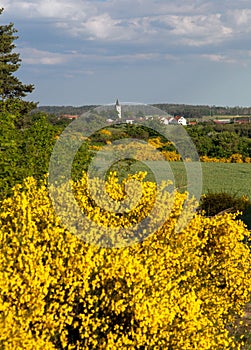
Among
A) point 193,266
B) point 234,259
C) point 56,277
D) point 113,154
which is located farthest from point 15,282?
point 113,154

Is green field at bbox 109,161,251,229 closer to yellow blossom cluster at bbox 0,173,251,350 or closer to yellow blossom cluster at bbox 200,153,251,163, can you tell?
yellow blossom cluster at bbox 200,153,251,163

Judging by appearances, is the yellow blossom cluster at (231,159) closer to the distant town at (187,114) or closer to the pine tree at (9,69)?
the distant town at (187,114)

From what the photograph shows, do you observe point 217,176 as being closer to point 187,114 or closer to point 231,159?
point 231,159

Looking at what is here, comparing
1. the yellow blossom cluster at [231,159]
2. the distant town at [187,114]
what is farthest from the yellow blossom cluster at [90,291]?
the yellow blossom cluster at [231,159]

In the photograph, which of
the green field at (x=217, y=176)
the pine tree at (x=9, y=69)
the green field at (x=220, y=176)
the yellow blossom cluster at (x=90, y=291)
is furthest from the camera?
the pine tree at (x=9, y=69)

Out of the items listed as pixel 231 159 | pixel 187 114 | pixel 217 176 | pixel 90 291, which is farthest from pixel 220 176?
pixel 187 114

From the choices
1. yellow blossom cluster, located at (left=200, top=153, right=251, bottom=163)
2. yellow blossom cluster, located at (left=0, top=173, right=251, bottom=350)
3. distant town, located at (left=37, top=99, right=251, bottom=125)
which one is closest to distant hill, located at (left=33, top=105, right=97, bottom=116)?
distant town, located at (left=37, top=99, right=251, bottom=125)

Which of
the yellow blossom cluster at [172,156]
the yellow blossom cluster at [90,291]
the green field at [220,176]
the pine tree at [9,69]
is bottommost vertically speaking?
the green field at [220,176]

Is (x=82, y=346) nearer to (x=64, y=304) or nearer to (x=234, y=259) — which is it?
(x=64, y=304)

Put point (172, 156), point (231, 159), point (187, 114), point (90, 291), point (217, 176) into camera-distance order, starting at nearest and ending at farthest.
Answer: point (90, 291), point (217, 176), point (172, 156), point (231, 159), point (187, 114)

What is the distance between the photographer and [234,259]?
888cm

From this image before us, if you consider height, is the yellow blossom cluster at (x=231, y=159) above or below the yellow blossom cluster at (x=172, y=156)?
below

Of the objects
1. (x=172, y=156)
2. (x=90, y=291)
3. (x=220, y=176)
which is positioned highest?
(x=90, y=291)

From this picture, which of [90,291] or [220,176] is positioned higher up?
[90,291]
